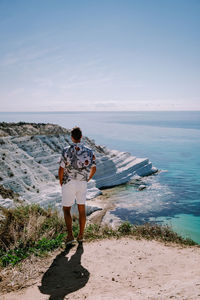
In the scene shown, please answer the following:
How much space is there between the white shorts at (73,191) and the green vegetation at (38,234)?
939mm

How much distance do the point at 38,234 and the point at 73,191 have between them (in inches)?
52.6

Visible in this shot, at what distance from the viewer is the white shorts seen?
498cm

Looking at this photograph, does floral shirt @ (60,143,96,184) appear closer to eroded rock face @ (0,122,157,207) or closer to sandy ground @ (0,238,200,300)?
sandy ground @ (0,238,200,300)

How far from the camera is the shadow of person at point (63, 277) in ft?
11.7

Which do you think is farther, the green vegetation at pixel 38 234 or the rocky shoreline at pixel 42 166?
the rocky shoreline at pixel 42 166

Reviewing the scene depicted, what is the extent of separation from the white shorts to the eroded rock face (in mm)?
10197

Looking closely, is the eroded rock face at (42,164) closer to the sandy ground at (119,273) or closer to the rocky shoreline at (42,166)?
the rocky shoreline at (42,166)

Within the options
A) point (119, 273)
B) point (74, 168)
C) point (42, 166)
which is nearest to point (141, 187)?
point (42, 166)

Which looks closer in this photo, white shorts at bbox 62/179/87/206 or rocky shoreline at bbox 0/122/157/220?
white shorts at bbox 62/179/87/206

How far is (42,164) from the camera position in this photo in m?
23.8

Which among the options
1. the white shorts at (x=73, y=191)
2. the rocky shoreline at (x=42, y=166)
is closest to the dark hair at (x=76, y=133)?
the white shorts at (x=73, y=191)

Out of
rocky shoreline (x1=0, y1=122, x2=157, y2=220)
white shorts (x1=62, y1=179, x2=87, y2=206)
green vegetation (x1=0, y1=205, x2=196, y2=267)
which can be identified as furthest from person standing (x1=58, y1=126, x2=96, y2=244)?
rocky shoreline (x1=0, y1=122, x2=157, y2=220)

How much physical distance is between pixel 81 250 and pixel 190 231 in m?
12.8

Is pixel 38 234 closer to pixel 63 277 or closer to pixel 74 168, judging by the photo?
pixel 63 277
